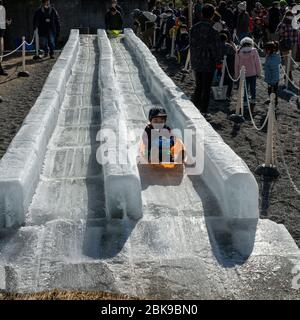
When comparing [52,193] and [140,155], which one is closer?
[52,193]

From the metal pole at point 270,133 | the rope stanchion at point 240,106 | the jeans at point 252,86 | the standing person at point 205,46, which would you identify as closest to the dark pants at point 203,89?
the standing person at point 205,46

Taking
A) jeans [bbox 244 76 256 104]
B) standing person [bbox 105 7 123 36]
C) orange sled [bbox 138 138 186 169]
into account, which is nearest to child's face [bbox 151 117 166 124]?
orange sled [bbox 138 138 186 169]

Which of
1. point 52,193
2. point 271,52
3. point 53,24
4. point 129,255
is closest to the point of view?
point 129,255

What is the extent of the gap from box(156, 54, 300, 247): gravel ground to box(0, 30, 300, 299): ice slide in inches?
29.7

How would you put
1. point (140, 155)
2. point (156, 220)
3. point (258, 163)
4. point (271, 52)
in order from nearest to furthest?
1. point (156, 220)
2. point (140, 155)
3. point (258, 163)
4. point (271, 52)

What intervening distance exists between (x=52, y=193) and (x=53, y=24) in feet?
39.5

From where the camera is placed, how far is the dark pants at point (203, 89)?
10359 millimetres

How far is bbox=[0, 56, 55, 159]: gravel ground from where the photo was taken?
10.2 meters

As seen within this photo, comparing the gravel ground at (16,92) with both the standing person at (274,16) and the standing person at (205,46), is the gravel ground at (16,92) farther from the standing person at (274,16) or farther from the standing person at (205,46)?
the standing person at (274,16)

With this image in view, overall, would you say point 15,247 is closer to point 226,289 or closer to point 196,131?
point 226,289

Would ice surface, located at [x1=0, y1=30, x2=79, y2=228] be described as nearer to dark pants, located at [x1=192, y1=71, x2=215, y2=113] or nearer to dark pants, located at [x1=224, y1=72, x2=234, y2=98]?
dark pants, located at [x1=192, y1=71, x2=215, y2=113]

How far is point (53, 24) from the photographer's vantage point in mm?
17422

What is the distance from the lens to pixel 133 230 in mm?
5352

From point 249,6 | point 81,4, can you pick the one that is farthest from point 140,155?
point 249,6
